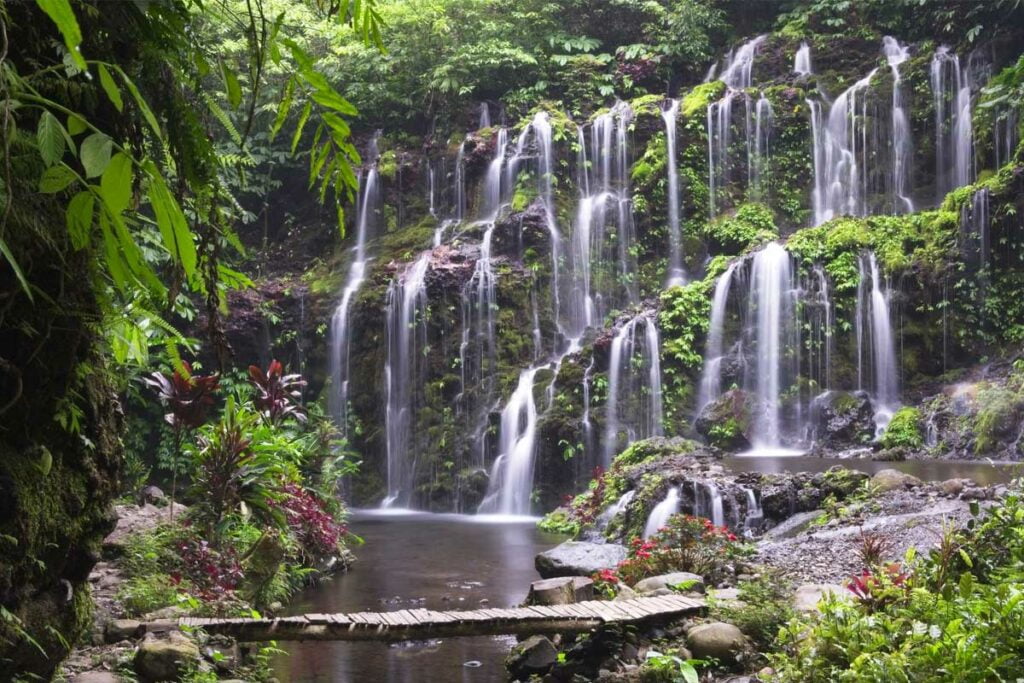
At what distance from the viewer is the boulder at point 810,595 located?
5.95 m

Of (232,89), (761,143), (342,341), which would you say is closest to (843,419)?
(761,143)

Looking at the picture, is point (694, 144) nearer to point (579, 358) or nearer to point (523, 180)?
point (523, 180)

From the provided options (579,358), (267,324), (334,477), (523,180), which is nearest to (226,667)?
(334,477)

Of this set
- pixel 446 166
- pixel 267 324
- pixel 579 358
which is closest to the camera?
pixel 579 358

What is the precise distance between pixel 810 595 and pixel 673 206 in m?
15.2

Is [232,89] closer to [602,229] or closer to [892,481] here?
[892,481]

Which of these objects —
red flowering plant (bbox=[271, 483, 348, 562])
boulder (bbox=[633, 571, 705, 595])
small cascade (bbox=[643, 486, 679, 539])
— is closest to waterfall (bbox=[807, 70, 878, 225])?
small cascade (bbox=[643, 486, 679, 539])

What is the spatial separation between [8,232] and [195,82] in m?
0.51

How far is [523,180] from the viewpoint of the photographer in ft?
67.4

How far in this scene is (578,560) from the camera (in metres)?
8.59

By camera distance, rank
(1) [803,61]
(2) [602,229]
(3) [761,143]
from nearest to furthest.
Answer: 1. (2) [602,229]
2. (3) [761,143]
3. (1) [803,61]

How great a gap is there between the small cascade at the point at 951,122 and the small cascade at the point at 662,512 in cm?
1230

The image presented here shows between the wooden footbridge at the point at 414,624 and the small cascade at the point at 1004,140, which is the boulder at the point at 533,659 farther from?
the small cascade at the point at 1004,140

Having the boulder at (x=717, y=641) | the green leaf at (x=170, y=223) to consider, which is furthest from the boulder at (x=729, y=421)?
the green leaf at (x=170, y=223)
